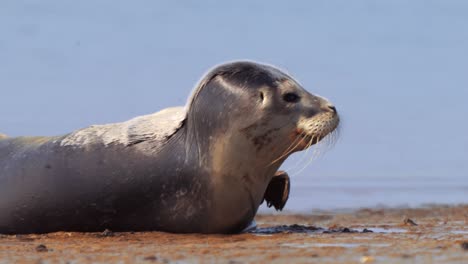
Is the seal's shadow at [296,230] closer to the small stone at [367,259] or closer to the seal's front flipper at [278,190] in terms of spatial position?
the seal's front flipper at [278,190]

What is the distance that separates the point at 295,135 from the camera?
8.65 m

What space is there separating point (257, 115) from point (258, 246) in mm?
1644

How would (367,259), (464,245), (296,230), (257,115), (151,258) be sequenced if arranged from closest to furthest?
(367,259) < (151,258) < (464,245) < (257,115) < (296,230)

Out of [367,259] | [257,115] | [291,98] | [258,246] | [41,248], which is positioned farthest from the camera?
[291,98]

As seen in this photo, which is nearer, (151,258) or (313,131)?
(151,258)

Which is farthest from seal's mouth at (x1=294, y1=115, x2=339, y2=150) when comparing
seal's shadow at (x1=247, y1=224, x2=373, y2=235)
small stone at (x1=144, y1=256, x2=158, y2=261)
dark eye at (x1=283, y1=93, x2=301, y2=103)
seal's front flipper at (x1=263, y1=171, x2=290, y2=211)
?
small stone at (x1=144, y1=256, x2=158, y2=261)

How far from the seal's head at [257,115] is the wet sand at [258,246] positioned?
2.51 ft

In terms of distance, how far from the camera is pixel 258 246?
7250mm

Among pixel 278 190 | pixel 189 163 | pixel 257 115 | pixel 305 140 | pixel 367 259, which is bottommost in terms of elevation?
pixel 367 259

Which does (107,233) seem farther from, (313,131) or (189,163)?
(313,131)

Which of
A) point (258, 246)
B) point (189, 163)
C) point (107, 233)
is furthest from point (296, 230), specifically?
point (258, 246)

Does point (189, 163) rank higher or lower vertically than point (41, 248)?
higher

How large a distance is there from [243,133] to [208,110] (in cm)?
39

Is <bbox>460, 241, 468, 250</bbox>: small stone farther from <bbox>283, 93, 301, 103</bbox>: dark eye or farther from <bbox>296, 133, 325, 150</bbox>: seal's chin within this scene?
<bbox>283, 93, 301, 103</bbox>: dark eye
